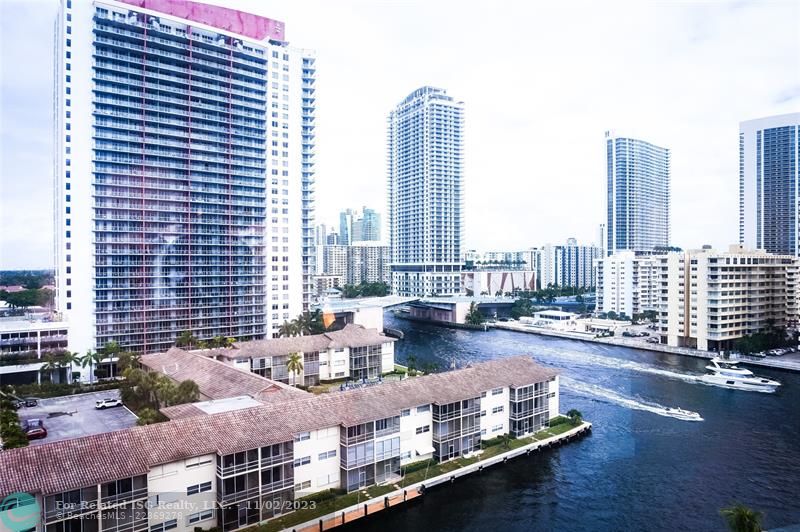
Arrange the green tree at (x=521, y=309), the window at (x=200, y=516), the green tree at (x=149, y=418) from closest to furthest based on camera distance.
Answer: the window at (x=200, y=516) < the green tree at (x=149, y=418) < the green tree at (x=521, y=309)

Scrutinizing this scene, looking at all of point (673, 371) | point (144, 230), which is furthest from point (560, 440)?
point (144, 230)

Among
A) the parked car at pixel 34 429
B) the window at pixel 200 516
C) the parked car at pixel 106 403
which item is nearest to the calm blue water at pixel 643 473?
the window at pixel 200 516

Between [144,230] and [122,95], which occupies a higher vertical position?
[122,95]

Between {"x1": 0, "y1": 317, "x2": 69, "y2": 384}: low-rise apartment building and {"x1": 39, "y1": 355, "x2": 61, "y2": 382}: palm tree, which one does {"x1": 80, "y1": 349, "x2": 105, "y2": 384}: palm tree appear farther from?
{"x1": 0, "y1": 317, "x2": 69, "y2": 384}: low-rise apartment building

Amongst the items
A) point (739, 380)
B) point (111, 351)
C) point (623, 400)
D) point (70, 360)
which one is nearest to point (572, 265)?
point (739, 380)

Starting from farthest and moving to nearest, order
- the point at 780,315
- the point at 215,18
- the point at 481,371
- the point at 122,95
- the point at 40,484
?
the point at 780,315 < the point at 215,18 < the point at 122,95 < the point at 481,371 < the point at 40,484

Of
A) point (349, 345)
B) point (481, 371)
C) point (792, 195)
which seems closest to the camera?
point (481, 371)

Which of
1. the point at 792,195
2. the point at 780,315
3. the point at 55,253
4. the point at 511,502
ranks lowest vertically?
the point at 511,502

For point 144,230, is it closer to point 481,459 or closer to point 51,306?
point 51,306

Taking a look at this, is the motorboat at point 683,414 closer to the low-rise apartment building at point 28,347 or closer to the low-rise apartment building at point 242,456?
the low-rise apartment building at point 242,456
